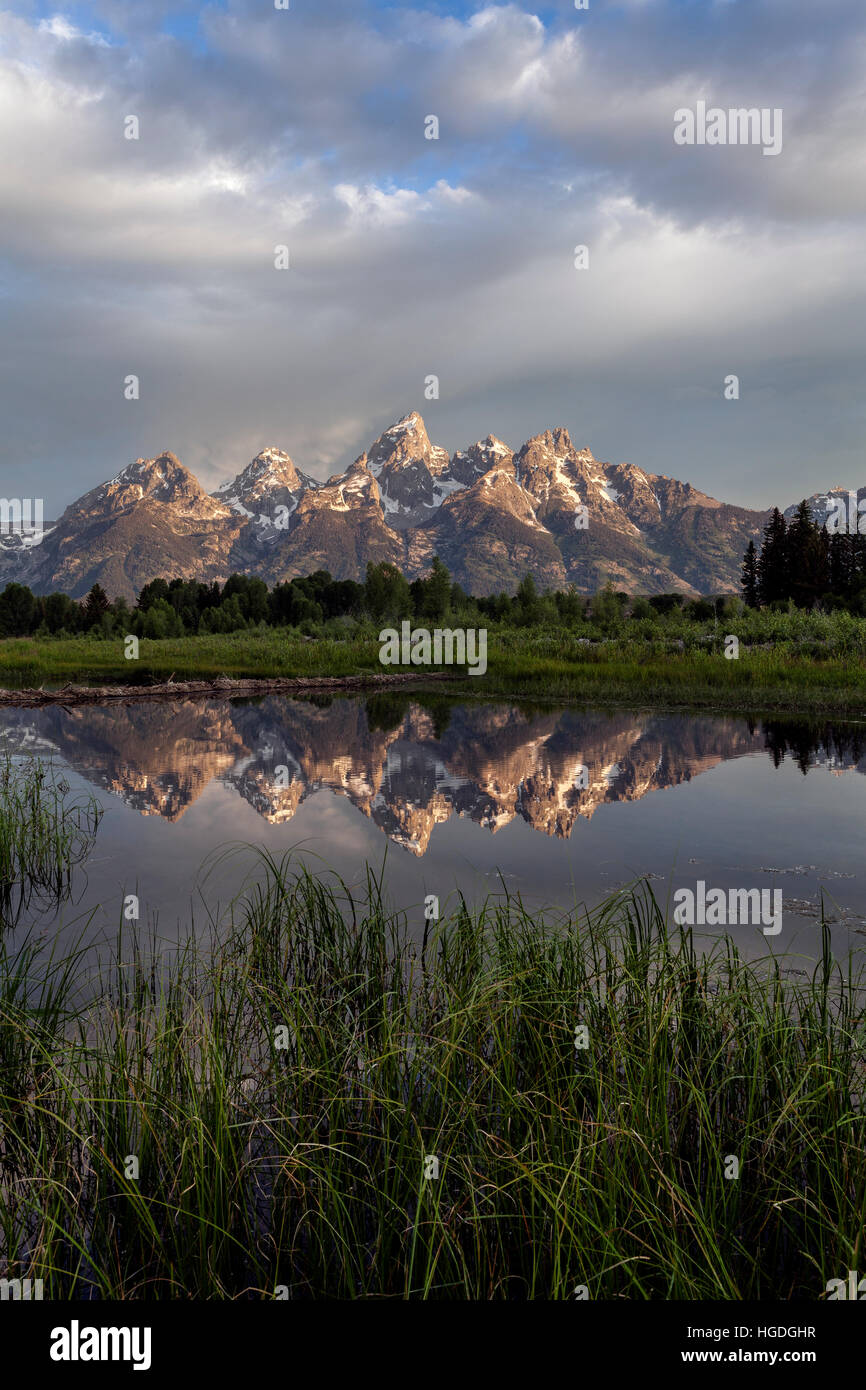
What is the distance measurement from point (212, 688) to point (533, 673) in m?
15.2

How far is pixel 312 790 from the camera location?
1645 centimetres

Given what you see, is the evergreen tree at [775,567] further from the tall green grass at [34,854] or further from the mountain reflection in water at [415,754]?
the tall green grass at [34,854]

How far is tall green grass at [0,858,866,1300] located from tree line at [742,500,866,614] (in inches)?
2813

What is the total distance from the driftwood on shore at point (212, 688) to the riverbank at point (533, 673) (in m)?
0.07

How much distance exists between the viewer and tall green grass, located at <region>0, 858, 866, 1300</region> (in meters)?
3.39

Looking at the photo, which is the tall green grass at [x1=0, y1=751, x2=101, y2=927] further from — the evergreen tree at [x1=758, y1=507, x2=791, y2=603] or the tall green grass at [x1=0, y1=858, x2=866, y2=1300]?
the evergreen tree at [x1=758, y1=507, x2=791, y2=603]

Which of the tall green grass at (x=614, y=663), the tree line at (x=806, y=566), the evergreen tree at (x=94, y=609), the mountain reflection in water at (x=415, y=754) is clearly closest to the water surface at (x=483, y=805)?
the mountain reflection in water at (x=415, y=754)

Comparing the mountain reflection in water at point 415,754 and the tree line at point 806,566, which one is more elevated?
the tree line at point 806,566

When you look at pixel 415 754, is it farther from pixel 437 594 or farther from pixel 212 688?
pixel 437 594


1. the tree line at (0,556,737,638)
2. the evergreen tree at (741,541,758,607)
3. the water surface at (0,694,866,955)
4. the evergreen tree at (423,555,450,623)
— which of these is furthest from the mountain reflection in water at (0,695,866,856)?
the evergreen tree at (741,541,758,607)

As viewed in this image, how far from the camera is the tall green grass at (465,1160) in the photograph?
339 centimetres
